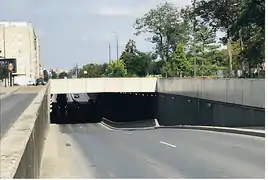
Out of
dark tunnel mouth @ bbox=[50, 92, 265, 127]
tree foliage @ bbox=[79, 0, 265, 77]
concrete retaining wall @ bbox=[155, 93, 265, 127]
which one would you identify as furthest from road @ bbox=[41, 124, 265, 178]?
tree foliage @ bbox=[79, 0, 265, 77]

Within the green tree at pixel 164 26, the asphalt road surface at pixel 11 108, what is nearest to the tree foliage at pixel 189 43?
the green tree at pixel 164 26

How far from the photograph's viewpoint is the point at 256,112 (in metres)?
30.0

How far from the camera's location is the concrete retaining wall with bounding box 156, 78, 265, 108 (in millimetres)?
30052

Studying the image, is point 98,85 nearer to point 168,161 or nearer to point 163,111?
point 163,111

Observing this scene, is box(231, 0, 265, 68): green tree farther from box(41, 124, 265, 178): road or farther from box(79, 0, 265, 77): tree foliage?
box(41, 124, 265, 178): road

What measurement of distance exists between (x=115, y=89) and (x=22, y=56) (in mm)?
43341

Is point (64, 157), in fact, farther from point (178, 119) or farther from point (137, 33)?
point (137, 33)

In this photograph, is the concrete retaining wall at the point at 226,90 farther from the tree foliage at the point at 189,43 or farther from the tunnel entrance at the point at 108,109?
the tunnel entrance at the point at 108,109

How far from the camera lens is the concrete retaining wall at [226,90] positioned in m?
30.1

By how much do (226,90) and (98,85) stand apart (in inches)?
1238

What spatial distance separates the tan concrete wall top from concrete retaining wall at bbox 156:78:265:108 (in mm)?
11713

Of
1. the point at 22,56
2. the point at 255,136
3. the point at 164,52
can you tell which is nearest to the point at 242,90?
the point at 255,136

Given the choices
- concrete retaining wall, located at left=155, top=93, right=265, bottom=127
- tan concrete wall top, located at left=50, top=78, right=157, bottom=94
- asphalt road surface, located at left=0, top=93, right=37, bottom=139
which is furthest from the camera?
tan concrete wall top, located at left=50, top=78, right=157, bottom=94

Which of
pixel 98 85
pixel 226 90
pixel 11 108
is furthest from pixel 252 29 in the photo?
pixel 98 85
